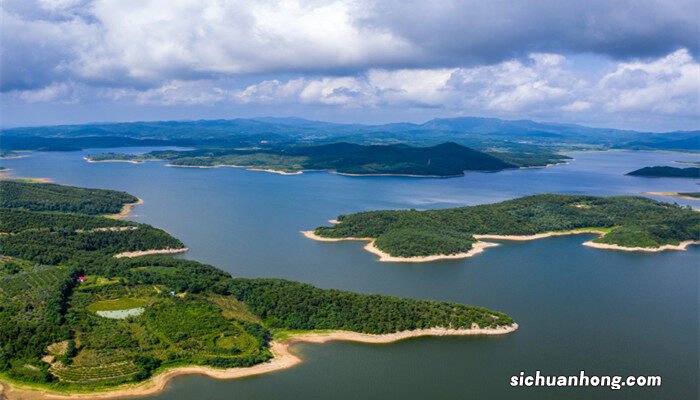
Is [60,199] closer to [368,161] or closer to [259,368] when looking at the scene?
[259,368]

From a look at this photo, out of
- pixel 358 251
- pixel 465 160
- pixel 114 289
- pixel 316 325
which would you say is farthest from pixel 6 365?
pixel 465 160

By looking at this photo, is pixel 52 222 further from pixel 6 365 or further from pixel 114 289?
pixel 6 365

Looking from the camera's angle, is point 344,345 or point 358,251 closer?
point 344,345

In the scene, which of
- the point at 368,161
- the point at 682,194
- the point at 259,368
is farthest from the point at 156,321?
the point at 368,161

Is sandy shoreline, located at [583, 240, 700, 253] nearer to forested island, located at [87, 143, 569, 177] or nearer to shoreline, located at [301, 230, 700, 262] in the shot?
shoreline, located at [301, 230, 700, 262]

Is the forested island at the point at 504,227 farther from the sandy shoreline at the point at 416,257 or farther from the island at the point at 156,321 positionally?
the island at the point at 156,321

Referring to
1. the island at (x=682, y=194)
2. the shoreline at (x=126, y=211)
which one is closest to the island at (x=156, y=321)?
the shoreline at (x=126, y=211)
